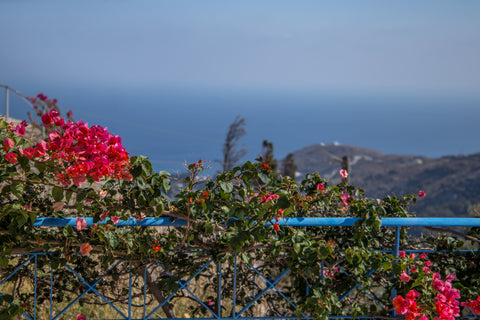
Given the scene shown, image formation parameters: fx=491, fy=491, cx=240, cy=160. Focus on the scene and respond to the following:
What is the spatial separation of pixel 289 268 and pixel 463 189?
41.6 metres

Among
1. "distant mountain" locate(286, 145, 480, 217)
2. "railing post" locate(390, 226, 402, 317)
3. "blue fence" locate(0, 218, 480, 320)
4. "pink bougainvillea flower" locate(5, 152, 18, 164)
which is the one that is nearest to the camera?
"pink bougainvillea flower" locate(5, 152, 18, 164)

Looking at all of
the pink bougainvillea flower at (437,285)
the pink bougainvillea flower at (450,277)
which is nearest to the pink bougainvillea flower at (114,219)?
the pink bougainvillea flower at (437,285)

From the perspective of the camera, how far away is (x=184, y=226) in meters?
2.00

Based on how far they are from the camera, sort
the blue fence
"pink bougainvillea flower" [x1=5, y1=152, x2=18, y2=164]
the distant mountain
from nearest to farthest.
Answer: "pink bougainvillea flower" [x1=5, y1=152, x2=18, y2=164]
the blue fence
the distant mountain

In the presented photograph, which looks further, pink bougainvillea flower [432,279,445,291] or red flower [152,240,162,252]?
pink bougainvillea flower [432,279,445,291]

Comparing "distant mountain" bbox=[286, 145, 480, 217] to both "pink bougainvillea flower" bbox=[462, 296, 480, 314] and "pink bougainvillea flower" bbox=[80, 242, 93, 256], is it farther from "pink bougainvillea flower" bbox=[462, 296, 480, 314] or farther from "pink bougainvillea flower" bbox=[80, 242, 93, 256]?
"pink bougainvillea flower" bbox=[80, 242, 93, 256]

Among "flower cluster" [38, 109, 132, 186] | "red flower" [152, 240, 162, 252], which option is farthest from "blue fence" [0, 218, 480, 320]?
"flower cluster" [38, 109, 132, 186]

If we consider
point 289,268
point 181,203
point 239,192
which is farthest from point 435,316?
point 181,203

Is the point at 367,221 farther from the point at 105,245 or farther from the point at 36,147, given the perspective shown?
the point at 36,147

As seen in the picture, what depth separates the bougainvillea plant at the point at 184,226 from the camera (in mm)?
1784

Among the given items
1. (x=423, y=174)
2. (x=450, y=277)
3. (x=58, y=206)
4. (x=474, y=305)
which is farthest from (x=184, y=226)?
(x=423, y=174)

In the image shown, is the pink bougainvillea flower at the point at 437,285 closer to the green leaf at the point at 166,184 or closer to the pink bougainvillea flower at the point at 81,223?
the green leaf at the point at 166,184

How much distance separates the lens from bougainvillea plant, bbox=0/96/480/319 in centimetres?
178

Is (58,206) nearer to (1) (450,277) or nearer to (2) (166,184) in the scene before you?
(2) (166,184)
